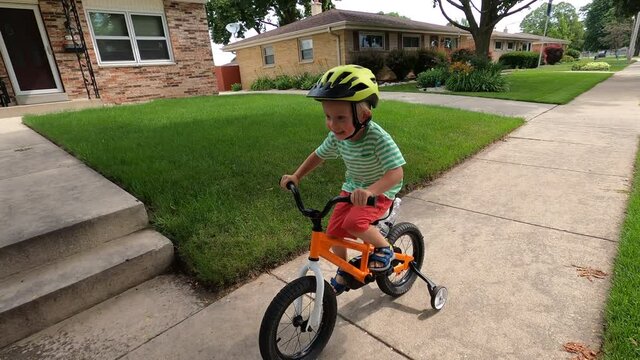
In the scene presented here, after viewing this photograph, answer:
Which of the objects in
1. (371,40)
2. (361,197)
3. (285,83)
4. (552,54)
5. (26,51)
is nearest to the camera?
(361,197)

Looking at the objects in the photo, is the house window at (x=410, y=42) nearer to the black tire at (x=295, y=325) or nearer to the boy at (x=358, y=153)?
the boy at (x=358, y=153)

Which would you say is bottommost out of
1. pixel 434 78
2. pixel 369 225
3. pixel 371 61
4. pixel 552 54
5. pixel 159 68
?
pixel 369 225

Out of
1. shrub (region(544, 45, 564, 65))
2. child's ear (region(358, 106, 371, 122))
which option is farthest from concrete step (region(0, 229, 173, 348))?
shrub (region(544, 45, 564, 65))

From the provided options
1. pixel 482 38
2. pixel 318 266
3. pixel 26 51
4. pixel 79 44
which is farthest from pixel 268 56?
pixel 318 266

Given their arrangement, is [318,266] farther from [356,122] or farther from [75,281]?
[75,281]

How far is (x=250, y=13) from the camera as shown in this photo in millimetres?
34969

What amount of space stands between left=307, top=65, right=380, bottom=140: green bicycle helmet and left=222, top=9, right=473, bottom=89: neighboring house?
1697 cm

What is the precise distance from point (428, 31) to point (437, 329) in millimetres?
24121

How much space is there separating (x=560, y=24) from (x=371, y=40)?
243 feet

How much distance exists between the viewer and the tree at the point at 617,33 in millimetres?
64456

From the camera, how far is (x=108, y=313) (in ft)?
7.86

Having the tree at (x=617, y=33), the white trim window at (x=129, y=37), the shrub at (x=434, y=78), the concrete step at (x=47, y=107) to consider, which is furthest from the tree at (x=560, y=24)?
the concrete step at (x=47, y=107)

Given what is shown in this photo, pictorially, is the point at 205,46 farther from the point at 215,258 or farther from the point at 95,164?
the point at 215,258

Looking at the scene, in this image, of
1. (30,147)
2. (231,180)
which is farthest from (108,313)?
(30,147)
